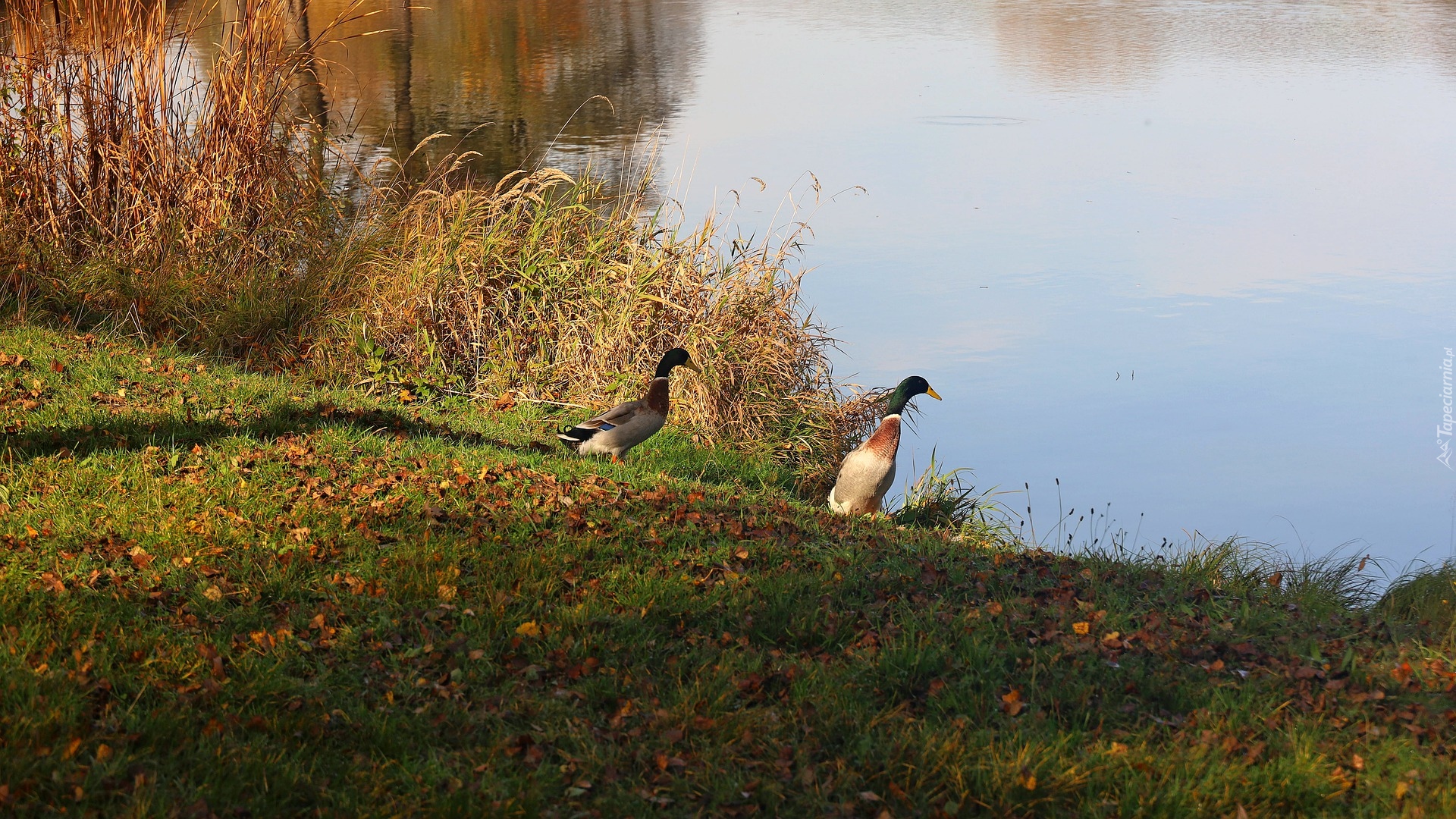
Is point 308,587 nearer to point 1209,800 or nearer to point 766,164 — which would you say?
point 1209,800

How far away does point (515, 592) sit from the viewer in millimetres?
5137

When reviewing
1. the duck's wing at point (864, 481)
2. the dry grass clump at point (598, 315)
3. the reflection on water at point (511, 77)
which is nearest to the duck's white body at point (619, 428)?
the duck's wing at point (864, 481)

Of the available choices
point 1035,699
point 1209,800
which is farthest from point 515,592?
point 1209,800

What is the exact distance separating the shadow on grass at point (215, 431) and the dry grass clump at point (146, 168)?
95.3 inches

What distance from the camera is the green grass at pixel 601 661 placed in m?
3.86

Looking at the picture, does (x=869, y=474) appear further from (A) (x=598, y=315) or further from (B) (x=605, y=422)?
(A) (x=598, y=315)

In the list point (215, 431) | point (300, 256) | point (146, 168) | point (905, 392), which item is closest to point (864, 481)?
point (905, 392)

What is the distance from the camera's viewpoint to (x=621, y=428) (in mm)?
8203

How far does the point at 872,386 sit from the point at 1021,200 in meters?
7.18

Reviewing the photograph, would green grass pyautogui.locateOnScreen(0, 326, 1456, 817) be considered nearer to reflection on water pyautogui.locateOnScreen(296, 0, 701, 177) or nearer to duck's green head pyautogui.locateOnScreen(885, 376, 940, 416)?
duck's green head pyautogui.locateOnScreen(885, 376, 940, 416)

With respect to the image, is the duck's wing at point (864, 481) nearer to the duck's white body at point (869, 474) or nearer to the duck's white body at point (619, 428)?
the duck's white body at point (869, 474)

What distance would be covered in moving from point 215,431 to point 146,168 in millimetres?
3939

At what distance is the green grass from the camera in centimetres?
386

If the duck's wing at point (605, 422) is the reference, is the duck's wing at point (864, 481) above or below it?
below
